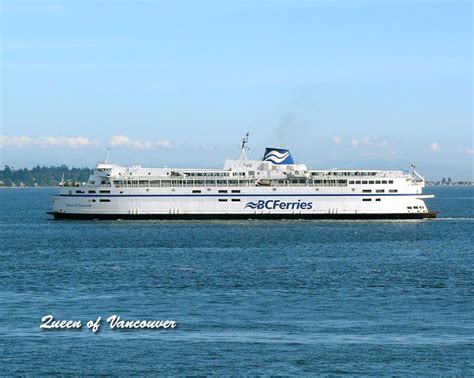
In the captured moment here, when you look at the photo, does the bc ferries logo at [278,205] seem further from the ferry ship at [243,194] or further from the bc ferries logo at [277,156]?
the bc ferries logo at [277,156]

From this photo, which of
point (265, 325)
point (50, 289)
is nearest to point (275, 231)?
A: point (50, 289)

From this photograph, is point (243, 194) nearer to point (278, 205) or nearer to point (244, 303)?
point (278, 205)

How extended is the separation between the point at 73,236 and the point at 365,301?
130ft

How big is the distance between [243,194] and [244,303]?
50548 millimetres

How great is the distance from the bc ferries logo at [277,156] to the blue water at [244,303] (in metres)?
23.1

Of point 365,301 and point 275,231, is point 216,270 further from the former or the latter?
point 275,231

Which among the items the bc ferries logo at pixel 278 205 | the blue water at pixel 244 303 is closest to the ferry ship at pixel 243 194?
the bc ferries logo at pixel 278 205

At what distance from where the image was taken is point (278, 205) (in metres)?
89.7

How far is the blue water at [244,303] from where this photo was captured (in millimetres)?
29469

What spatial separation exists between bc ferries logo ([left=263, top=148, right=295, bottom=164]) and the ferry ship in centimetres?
231

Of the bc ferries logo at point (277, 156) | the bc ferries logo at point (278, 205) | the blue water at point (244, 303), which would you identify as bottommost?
the blue water at point (244, 303)

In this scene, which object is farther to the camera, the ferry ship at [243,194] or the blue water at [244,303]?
the ferry ship at [243,194]

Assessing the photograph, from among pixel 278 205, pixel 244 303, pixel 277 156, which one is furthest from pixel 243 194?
pixel 244 303

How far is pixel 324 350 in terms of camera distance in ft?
99.9
